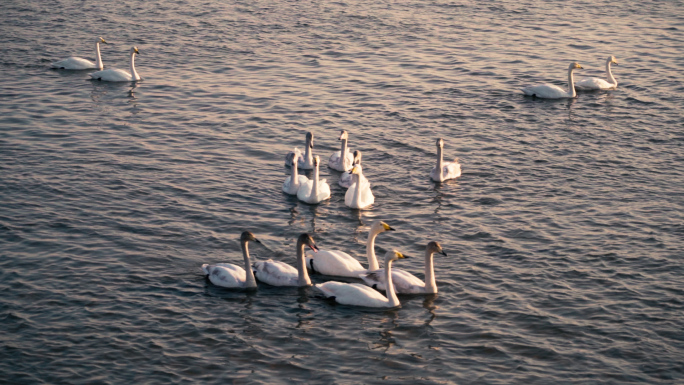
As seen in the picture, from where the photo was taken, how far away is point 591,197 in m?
20.4

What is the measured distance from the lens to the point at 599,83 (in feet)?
95.7

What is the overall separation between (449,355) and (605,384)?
233 centimetres

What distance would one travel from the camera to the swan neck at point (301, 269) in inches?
629

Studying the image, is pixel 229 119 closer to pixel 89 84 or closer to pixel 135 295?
pixel 89 84

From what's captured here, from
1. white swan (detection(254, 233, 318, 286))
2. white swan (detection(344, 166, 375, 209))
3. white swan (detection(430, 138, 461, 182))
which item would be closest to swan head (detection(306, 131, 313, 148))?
white swan (detection(344, 166, 375, 209))

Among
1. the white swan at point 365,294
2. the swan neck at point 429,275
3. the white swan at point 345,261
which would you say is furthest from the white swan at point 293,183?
the swan neck at point 429,275

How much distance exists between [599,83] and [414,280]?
15734mm

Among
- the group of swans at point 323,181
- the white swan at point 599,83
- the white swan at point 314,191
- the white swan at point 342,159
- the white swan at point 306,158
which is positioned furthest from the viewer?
the white swan at point 599,83

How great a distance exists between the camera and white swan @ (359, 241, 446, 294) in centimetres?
1581

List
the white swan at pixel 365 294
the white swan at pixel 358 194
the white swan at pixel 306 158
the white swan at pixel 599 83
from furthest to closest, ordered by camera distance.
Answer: the white swan at pixel 599 83 → the white swan at pixel 306 158 → the white swan at pixel 358 194 → the white swan at pixel 365 294

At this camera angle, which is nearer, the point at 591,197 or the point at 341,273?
the point at 341,273

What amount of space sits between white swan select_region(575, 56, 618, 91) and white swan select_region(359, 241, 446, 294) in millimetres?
15314

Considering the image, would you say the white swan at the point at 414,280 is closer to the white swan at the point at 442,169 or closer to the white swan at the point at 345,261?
the white swan at the point at 345,261

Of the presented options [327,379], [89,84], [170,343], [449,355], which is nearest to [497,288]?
[449,355]
